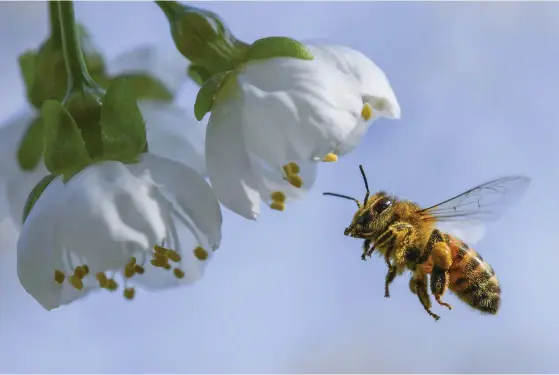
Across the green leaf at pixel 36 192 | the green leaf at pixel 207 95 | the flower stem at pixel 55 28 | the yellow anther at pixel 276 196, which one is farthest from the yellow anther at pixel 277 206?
the flower stem at pixel 55 28

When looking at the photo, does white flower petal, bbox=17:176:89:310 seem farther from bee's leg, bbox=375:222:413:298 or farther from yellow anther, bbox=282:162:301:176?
bee's leg, bbox=375:222:413:298

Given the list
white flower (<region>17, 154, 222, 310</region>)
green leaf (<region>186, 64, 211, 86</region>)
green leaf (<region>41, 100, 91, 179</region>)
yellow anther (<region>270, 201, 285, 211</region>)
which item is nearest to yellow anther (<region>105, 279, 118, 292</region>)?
white flower (<region>17, 154, 222, 310</region>)

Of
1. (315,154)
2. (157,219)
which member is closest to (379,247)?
(315,154)

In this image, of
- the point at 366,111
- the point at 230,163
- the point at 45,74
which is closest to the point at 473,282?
the point at 366,111

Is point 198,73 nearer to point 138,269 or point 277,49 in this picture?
point 277,49

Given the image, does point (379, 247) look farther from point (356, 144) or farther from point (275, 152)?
point (275, 152)
